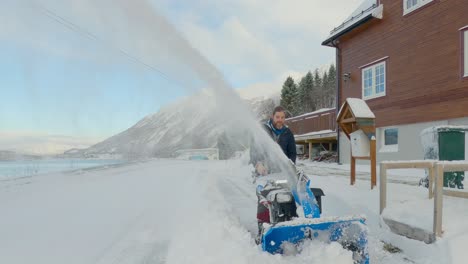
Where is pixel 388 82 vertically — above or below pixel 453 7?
below

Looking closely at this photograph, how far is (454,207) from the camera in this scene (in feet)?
14.1

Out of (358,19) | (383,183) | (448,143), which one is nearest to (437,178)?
(383,183)

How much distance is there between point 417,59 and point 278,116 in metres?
11.3

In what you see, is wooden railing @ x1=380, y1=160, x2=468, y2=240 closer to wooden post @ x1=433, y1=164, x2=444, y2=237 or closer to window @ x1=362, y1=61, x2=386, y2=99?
wooden post @ x1=433, y1=164, x2=444, y2=237

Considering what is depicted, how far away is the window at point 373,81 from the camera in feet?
48.2

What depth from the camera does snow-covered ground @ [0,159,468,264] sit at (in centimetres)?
340

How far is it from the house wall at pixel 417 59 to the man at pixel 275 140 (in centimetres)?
964

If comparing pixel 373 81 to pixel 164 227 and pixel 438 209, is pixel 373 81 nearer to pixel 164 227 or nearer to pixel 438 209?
pixel 438 209

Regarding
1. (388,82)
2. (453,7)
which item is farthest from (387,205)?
(388,82)

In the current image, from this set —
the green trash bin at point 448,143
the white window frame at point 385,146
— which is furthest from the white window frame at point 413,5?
the green trash bin at point 448,143

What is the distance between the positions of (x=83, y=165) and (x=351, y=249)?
11.6m

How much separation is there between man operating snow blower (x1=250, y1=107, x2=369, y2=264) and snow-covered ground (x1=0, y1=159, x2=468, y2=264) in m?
0.14

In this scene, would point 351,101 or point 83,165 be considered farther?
point 83,165

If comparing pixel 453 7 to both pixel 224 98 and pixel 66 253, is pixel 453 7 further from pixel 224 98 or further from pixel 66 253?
pixel 66 253
